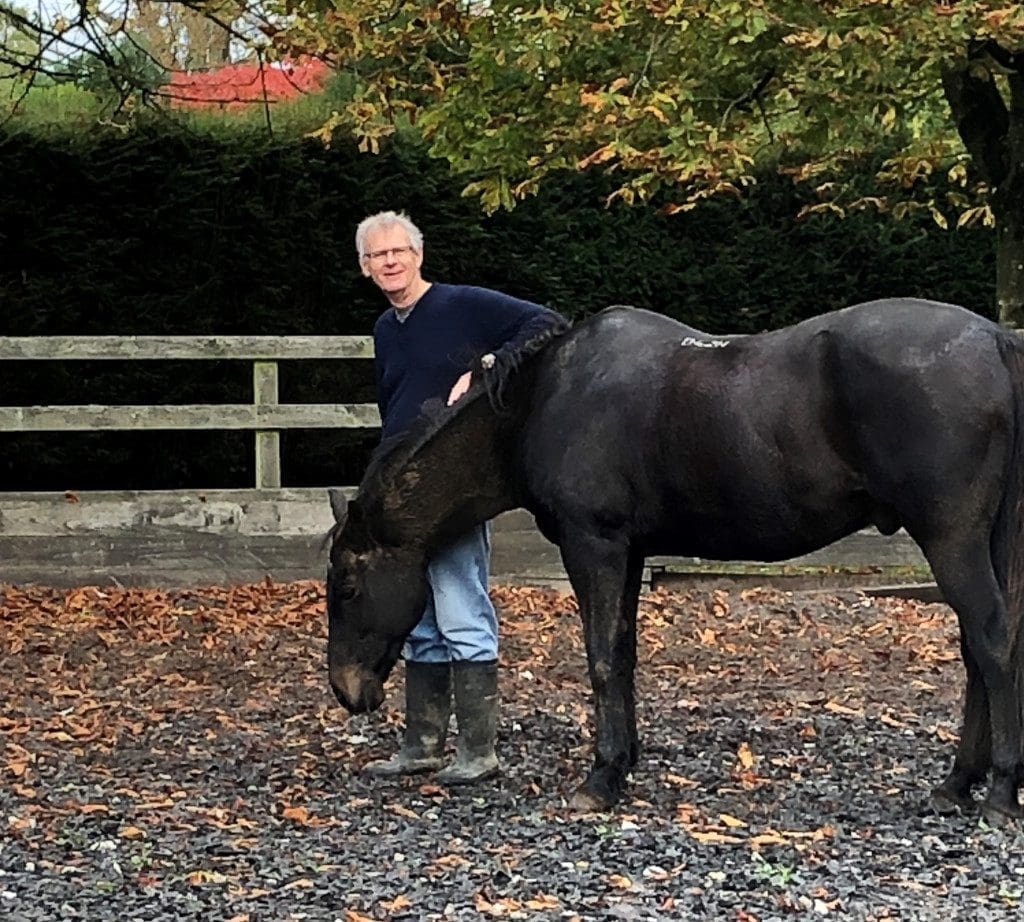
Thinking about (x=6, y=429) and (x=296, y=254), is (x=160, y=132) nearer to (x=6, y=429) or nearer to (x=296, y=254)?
(x=296, y=254)

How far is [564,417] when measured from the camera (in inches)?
194

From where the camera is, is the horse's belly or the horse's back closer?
the horse's back

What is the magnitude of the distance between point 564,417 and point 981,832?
1681 mm

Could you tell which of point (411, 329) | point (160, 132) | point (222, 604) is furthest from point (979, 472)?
point (160, 132)

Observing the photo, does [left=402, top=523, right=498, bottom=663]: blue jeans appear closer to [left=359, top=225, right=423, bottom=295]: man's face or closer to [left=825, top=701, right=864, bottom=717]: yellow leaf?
[left=359, top=225, right=423, bottom=295]: man's face

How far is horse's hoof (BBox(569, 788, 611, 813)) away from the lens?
193 inches

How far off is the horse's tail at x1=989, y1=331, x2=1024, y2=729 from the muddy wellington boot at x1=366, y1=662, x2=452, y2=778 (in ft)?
6.12

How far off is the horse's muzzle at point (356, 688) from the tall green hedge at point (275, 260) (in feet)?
16.8

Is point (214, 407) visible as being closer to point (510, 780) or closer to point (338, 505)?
point (338, 505)

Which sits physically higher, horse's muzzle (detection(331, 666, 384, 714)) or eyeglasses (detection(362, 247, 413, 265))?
eyeglasses (detection(362, 247, 413, 265))

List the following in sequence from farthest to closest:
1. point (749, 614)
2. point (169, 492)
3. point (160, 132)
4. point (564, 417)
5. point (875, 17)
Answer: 1. point (160, 132)
2. point (169, 492)
3. point (749, 614)
4. point (875, 17)
5. point (564, 417)

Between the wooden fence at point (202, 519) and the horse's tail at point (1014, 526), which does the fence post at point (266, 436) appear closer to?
the wooden fence at point (202, 519)

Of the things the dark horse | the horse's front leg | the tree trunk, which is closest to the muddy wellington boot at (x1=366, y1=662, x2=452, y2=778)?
the dark horse

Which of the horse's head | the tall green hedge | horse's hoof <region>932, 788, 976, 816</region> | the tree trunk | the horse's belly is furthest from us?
the tall green hedge
